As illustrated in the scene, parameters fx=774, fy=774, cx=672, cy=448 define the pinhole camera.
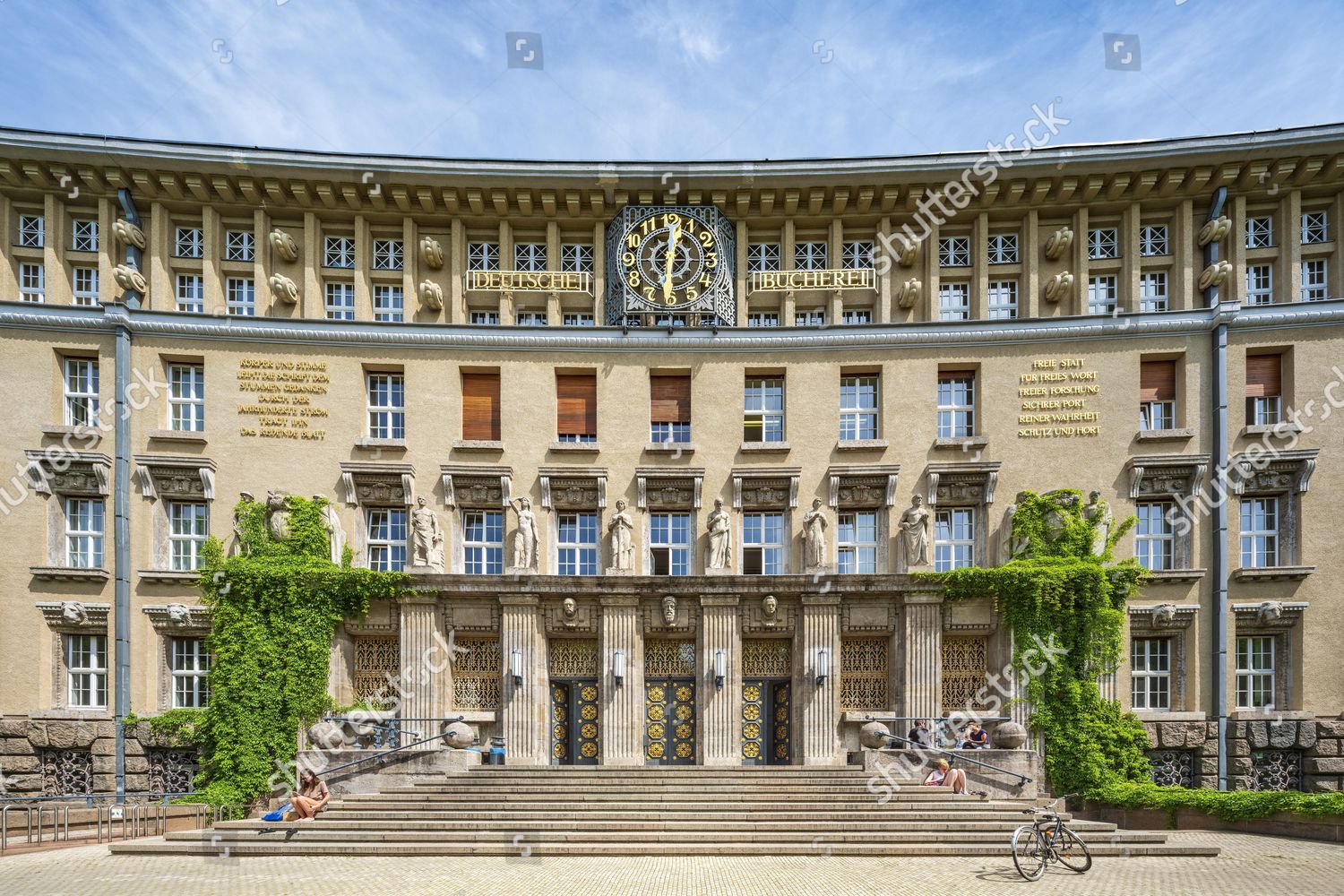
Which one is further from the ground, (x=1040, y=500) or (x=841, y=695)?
(x=1040, y=500)


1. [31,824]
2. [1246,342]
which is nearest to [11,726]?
[31,824]

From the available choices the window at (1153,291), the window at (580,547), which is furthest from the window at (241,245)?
the window at (1153,291)

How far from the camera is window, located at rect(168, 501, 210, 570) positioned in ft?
69.4

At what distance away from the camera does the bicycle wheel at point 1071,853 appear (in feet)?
41.9

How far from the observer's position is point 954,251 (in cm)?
2292

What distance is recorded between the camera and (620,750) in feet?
66.7

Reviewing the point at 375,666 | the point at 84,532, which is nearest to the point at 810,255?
the point at 375,666

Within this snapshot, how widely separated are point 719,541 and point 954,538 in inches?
262

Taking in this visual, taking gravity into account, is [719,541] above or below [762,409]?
below

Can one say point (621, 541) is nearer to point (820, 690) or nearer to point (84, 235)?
point (820, 690)

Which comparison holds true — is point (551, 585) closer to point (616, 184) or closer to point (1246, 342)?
point (616, 184)

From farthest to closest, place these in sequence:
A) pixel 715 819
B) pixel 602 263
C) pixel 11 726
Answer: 1. pixel 602 263
2. pixel 11 726
3. pixel 715 819

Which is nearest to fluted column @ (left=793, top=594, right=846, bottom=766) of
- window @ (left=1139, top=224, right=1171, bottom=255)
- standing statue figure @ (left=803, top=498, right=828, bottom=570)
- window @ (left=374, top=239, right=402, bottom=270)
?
standing statue figure @ (left=803, top=498, right=828, bottom=570)

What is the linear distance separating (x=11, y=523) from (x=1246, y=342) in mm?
33621
